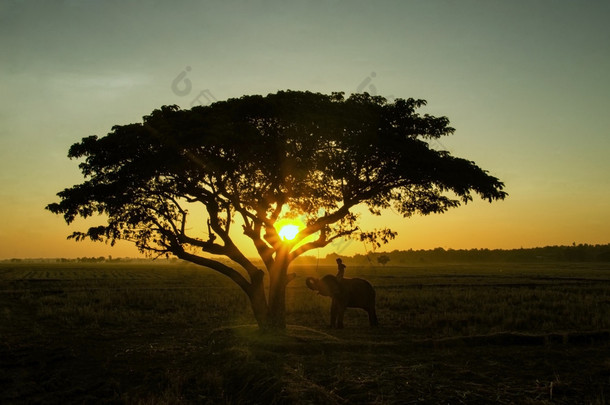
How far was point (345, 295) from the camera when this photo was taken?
70.2ft

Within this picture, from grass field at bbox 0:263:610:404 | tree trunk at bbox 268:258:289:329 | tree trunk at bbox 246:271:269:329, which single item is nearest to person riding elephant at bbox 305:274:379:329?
grass field at bbox 0:263:610:404

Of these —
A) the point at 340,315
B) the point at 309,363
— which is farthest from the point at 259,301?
the point at 309,363

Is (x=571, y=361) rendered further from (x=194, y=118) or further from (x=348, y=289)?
(x=194, y=118)

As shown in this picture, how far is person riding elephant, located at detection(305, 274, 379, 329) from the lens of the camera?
838 inches

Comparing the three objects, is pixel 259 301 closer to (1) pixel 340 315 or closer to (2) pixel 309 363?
(1) pixel 340 315

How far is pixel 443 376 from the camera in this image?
10344mm

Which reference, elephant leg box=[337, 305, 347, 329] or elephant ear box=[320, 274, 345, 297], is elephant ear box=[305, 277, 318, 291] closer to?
elephant ear box=[320, 274, 345, 297]

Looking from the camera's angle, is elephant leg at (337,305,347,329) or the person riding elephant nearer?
elephant leg at (337,305,347,329)

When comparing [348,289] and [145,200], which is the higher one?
[145,200]

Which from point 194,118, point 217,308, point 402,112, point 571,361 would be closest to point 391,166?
point 402,112

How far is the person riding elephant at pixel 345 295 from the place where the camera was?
69.8 feet

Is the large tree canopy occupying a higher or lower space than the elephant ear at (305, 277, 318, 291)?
higher

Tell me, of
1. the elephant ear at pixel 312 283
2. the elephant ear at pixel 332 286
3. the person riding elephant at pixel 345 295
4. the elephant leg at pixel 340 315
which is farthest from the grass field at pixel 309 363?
the elephant ear at pixel 312 283

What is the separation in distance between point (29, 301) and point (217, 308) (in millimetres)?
14566
